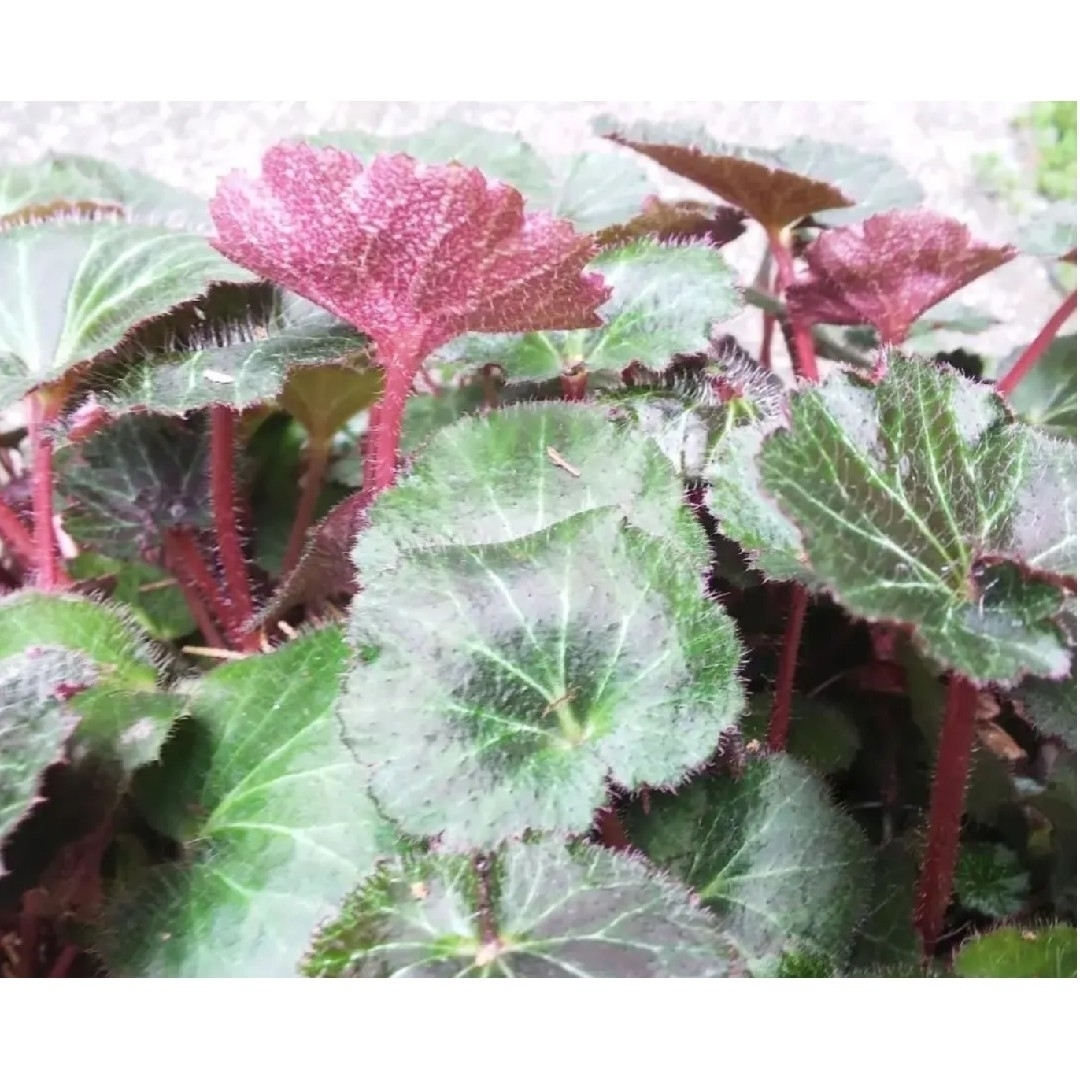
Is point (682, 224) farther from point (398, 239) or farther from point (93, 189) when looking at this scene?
point (93, 189)

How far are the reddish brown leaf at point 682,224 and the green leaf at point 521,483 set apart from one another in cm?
21

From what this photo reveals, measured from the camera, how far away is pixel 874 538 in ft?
1.14

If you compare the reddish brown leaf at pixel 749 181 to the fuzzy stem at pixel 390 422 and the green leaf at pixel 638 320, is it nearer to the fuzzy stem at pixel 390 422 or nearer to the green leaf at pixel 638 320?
the green leaf at pixel 638 320

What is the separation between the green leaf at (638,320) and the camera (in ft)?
1.70

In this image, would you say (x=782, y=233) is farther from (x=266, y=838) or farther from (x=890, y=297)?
(x=266, y=838)

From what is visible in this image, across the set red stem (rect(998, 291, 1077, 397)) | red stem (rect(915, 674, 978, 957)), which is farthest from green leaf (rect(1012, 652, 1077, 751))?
red stem (rect(998, 291, 1077, 397))

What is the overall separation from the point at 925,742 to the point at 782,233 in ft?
1.03

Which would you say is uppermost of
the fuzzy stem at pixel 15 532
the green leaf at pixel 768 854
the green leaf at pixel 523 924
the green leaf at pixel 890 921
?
the fuzzy stem at pixel 15 532

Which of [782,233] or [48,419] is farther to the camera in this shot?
[782,233]

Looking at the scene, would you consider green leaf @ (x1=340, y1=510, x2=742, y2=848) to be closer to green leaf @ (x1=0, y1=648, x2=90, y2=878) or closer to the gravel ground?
green leaf @ (x1=0, y1=648, x2=90, y2=878)

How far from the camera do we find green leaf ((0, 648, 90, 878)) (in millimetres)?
341

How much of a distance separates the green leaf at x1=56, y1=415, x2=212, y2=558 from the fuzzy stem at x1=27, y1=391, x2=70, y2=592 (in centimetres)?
8

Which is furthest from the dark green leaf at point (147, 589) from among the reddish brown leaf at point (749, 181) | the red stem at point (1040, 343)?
the red stem at point (1040, 343)
